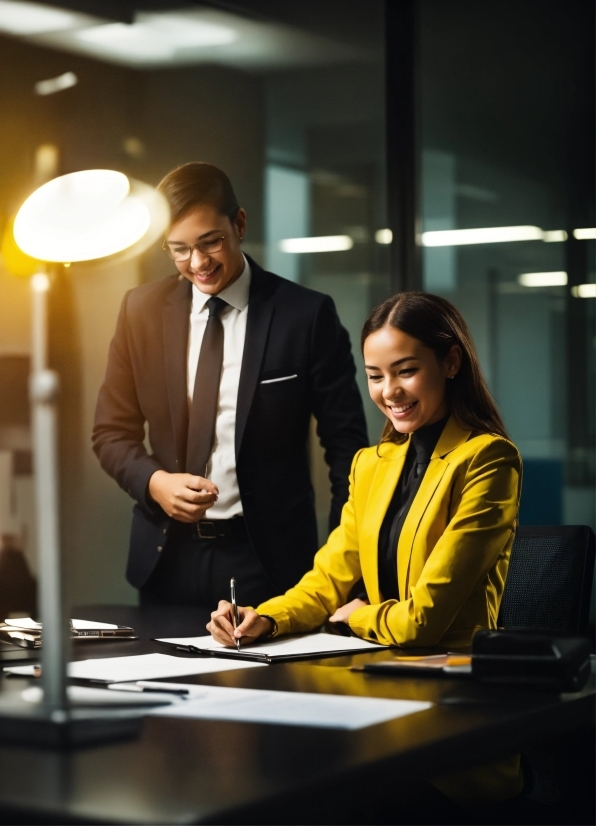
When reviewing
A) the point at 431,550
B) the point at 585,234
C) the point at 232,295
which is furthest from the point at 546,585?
the point at 585,234

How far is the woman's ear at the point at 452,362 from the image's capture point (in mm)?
2199

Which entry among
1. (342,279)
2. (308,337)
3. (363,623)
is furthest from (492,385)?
(363,623)

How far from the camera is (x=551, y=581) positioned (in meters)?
2.14

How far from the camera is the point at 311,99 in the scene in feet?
13.7

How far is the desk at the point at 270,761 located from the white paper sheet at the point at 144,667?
207mm

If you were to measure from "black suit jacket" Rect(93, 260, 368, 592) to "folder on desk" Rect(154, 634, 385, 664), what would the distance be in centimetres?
106

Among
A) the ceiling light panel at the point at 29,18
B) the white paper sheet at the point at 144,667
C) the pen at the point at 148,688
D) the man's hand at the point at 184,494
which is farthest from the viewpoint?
the ceiling light panel at the point at 29,18

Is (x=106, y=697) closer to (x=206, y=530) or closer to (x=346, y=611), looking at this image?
(x=346, y=611)

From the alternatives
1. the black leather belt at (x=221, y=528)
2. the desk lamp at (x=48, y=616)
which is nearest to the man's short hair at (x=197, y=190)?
the black leather belt at (x=221, y=528)

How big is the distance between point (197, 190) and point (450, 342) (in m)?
1.35

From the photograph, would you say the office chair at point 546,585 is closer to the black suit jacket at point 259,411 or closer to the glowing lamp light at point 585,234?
the black suit jacket at point 259,411

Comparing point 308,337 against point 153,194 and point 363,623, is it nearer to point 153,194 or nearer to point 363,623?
point 153,194

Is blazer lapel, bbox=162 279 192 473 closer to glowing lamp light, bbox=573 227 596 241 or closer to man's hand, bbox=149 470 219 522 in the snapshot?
man's hand, bbox=149 470 219 522

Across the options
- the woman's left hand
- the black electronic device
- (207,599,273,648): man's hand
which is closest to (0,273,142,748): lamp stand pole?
the black electronic device
